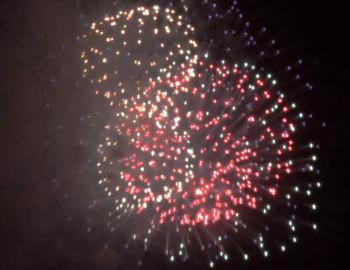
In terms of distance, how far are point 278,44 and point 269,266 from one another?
0.67 m

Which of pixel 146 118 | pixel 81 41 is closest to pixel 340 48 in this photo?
pixel 146 118

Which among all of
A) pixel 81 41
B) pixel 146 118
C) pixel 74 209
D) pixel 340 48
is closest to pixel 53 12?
pixel 81 41

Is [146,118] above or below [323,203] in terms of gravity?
above

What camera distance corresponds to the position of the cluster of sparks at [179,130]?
1.07 metres

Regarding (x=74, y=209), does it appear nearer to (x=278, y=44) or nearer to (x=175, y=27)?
(x=175, y=27)

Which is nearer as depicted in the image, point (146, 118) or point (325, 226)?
point (146, 118)

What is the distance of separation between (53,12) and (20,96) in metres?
0.24

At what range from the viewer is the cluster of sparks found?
107 cm

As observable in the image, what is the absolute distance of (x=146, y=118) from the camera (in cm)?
107

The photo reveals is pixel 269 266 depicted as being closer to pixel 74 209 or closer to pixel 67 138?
pixel 74 209

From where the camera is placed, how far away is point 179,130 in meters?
1.09

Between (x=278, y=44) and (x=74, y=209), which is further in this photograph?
(x=278, y=44)

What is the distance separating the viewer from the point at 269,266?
1.21 meters

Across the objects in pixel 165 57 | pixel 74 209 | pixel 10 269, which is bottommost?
pixel 10 269
